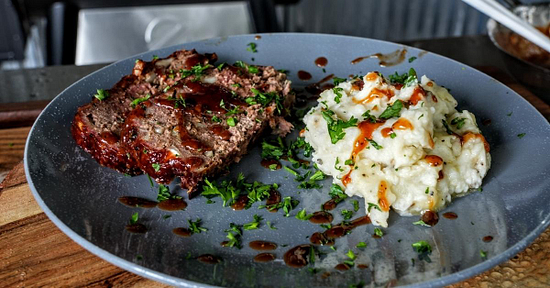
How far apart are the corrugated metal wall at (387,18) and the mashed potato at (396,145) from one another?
14.7ft

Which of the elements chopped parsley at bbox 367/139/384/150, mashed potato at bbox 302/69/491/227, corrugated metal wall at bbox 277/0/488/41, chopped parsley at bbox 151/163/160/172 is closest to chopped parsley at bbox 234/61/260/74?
mashed potato at bbox 302/69/491/227

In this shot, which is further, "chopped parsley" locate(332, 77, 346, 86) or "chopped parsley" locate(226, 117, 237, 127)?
"chopped parsley" locate(332, 77, 346, 86)

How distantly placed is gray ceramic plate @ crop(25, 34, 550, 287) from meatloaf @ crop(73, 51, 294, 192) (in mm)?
130

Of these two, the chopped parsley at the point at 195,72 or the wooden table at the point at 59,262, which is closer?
the wooden table at the point at 59,262

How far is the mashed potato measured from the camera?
242 centimetres

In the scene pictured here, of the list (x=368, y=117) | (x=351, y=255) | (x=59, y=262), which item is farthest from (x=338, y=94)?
(x=59, y=262)

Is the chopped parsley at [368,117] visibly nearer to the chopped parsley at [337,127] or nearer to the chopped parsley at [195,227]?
the chopped parsley at [337,127]

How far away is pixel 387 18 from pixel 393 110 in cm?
580

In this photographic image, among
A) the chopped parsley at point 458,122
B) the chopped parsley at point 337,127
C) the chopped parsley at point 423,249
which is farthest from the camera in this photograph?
the chopped parsley at point 458,122

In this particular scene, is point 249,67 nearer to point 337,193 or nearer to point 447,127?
point 337,193

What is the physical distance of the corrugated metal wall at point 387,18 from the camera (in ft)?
23.2

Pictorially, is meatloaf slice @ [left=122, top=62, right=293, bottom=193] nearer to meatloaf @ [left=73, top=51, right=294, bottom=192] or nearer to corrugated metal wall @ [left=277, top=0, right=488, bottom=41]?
meatloaf @ [left=73, top=51, right=294, bottom=192]

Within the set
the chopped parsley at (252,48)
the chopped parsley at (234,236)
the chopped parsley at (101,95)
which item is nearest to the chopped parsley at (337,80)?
the chopped parsley at (252,48)

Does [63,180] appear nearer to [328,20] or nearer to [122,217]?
[122,217]
